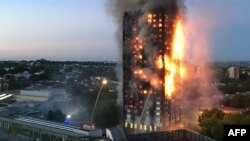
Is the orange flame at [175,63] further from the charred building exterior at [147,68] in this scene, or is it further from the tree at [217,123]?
the tree at [217,123]

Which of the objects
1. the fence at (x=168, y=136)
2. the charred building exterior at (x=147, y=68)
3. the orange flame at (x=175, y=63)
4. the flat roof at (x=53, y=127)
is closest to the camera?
the fence at (x=168, y=136)

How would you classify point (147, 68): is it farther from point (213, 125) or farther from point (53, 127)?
point (53, 127)

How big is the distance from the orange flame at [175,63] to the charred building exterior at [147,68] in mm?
682

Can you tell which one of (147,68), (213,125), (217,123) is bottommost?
(213,125)

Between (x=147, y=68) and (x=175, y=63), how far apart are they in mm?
4190

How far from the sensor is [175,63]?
6206 cm

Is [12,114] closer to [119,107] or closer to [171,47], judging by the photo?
[119,107]

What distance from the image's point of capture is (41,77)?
151375 millimetres

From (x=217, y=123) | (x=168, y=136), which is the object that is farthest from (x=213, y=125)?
(x=168, y=136)

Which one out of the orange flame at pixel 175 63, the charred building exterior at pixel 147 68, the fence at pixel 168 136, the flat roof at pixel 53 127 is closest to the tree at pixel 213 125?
the charred building exterior at pixel 147 68

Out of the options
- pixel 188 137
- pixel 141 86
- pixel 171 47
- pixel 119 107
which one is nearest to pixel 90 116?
Answer: pixel 119 107

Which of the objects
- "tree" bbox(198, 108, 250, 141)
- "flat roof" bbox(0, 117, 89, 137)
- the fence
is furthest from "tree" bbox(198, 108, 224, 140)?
the fence

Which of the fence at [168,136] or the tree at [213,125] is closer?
the fence at [168,136]

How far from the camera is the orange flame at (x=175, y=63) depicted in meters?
60.2
